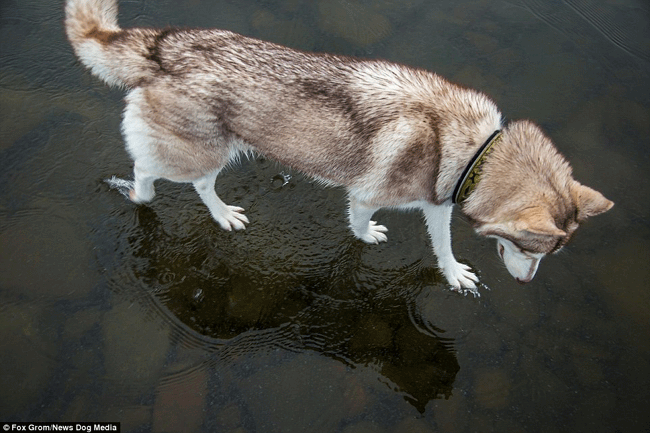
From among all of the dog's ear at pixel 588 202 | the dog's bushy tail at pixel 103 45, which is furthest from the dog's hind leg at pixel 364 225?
the dog's bushy tail at pixel 103 45

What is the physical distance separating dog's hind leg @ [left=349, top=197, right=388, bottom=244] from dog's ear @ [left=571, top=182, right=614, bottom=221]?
5.09 feet

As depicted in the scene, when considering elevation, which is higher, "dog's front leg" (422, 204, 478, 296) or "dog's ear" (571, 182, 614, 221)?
"dog's ear" (571, 182, 614, 221)

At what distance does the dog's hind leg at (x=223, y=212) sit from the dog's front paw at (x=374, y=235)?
1228 millimetres

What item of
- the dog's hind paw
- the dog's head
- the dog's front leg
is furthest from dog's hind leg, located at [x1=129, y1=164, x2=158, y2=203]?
the dog's head

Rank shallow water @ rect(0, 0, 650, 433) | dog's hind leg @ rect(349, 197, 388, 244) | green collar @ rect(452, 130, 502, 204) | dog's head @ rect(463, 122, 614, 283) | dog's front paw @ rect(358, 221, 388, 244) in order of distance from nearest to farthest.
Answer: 1. dog's head @ rect(463, 122, 614, 283)
2. green collar @ rect(452, 130, 502, 204)
3. shallow water @ rect(0, 0, 650, 433)
4. dog's hind leg @ rect(349, 197, 388, 244)
5. dog's front paw @ rect(358, 221, 388, 244)

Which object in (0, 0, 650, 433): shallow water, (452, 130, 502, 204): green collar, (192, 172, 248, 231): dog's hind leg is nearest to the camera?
(452, 130, 502, 204): green collar

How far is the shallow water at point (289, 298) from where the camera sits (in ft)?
12.5

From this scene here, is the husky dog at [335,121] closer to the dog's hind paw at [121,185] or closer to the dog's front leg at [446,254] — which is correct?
the dog's front leg at [446,254]

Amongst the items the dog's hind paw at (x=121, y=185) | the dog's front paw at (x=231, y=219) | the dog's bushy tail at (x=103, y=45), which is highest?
the dog's bushy tail at (x=103, y=45)

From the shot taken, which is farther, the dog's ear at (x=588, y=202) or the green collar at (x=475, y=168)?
the green collar at (x=475, y=168)

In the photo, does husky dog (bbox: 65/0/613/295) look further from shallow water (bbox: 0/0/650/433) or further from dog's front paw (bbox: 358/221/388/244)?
shallow water (bbox: 0/0/650/433)

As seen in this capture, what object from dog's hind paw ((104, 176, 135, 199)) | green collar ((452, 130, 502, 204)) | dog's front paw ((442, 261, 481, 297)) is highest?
green collar ((452, 130, 502, 204))

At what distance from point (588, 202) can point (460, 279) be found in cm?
Result: 143

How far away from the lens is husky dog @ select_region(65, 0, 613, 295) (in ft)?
11.3
